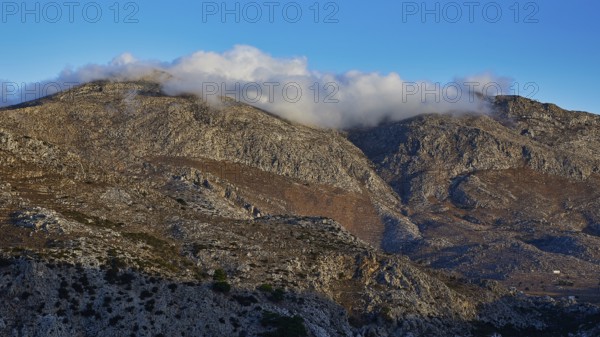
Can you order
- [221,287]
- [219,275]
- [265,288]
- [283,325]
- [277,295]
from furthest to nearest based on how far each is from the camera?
1. [265,288]
2. [219,275]
3. [277,295]
4. [221,287]
5. [283,325]

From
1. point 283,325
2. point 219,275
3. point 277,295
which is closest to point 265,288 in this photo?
point 277,295

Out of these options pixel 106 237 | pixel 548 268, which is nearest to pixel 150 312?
pixel 106 237

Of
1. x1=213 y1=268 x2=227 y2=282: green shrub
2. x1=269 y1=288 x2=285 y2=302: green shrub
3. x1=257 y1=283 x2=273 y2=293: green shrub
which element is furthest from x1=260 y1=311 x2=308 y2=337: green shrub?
x1=213 y1=268 x2=227 y2=282: green shrub

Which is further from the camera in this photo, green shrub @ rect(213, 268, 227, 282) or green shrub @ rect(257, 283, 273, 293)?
green shrub @ rect(257, 283, 273, 293)

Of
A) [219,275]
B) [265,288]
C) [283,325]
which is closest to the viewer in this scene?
[283,325]

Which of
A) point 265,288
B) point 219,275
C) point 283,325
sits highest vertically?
point 219,275

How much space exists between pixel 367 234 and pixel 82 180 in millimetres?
117270

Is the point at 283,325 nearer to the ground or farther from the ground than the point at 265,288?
nearer to the ground

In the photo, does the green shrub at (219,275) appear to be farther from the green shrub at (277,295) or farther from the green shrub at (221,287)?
the green shrub at (277,295)

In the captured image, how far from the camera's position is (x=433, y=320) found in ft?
285

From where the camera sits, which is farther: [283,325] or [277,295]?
[277,295]

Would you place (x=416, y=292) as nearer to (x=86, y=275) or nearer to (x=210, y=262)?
(x=210, y=262)

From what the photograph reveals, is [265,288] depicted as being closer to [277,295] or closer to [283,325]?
[277,295]

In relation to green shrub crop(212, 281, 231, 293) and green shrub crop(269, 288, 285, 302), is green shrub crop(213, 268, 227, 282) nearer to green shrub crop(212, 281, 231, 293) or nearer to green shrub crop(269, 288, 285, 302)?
green shrub crop(212, 281, 231, 293)
